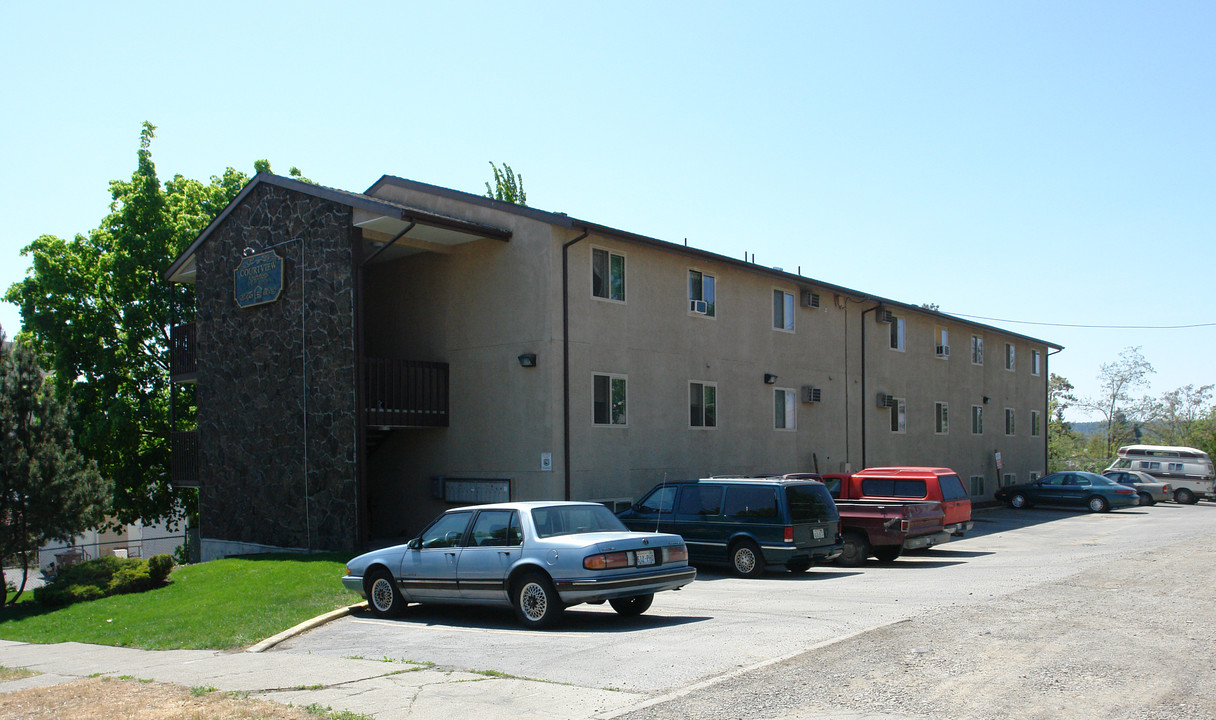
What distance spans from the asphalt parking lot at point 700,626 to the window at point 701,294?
7470mm

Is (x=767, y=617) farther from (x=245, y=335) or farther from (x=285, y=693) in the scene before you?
(x=245, y=335)

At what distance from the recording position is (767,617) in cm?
1115

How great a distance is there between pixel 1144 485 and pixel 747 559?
96.2 ft

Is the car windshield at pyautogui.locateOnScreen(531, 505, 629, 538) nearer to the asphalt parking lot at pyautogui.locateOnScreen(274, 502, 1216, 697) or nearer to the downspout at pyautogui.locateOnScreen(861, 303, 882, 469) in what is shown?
the asphalt parking lot at pyautogui.locateOnScreen(274, 502, 1216, 697)

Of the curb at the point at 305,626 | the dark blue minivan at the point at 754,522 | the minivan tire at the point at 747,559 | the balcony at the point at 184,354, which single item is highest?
the balcony at the point at 184,354

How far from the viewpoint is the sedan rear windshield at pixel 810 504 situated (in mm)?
15562

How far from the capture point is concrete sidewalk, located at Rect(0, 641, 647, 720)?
7.34 meters

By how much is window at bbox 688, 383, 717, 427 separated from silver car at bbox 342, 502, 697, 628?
10776mm

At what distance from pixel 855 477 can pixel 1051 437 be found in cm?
5916

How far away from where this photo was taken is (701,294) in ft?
76.5

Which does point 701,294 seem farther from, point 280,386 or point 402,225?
point 280,386

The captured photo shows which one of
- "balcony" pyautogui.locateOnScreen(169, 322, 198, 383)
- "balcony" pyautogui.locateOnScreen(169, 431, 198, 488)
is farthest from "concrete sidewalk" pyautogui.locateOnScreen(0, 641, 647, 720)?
"balcony" pyautogui.locateOnScreen(169, 322, 198, 383)

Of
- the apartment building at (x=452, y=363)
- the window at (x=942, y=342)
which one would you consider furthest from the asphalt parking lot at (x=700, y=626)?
the window at (x=942, y=342)

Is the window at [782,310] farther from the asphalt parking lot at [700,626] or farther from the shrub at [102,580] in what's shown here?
the shrub at [102,580]
